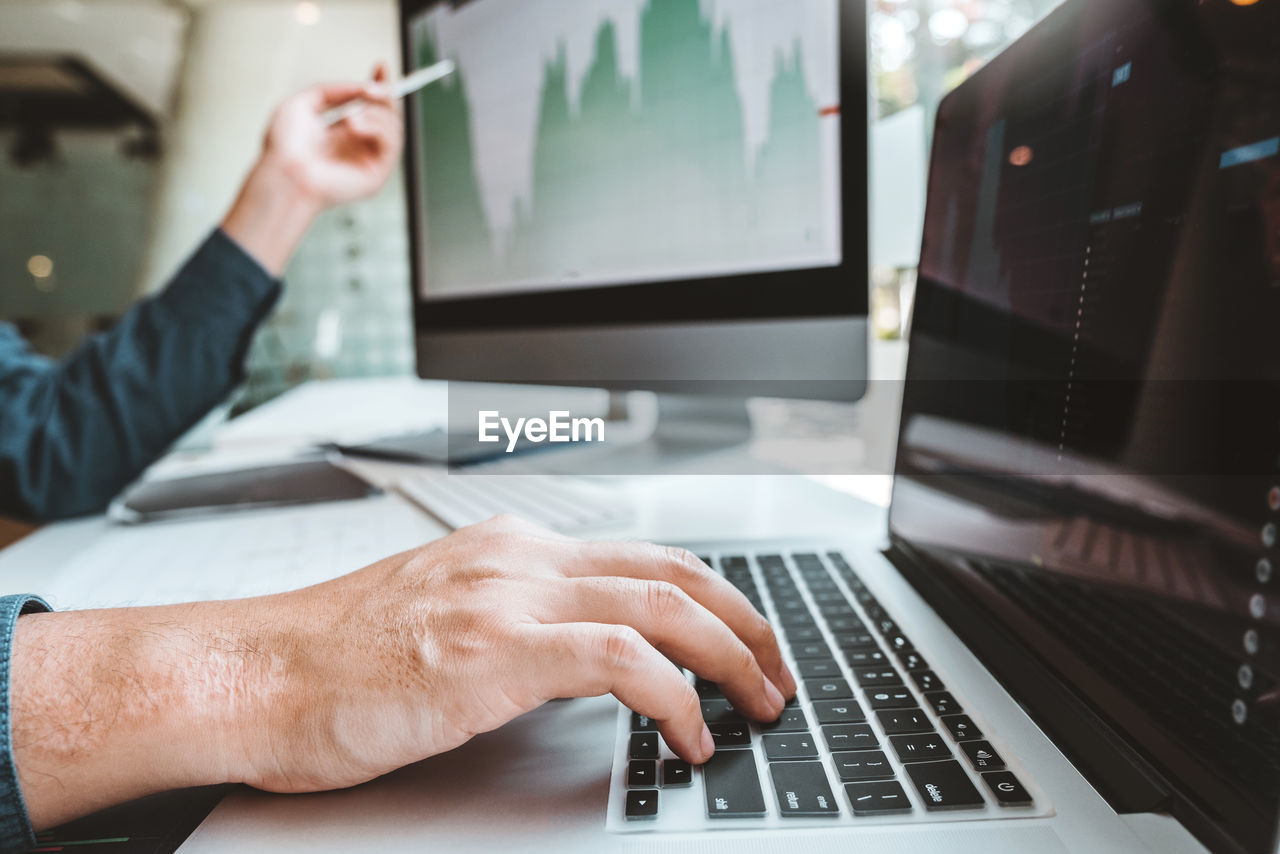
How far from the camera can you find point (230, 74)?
280cm

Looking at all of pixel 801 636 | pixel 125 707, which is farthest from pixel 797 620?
pixel 125 707

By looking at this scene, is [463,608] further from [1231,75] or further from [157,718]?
[1231,75]

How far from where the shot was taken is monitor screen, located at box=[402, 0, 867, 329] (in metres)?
0.59

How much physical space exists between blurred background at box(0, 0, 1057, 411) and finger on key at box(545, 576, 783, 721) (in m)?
2.68

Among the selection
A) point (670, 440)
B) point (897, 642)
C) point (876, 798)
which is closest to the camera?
point (876, 798)

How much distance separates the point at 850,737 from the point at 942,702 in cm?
4

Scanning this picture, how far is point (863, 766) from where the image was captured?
8.9 inches

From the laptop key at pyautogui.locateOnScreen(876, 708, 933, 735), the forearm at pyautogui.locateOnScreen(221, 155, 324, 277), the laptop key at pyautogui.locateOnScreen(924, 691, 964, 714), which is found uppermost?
the forearm at pyautogui.locateOnScreen(221, 155, 324, 277)

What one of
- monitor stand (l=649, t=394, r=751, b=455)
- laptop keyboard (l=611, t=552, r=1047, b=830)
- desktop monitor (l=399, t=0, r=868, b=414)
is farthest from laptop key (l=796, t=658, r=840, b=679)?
monitor stand (l=649, t=394, r=751, b=455)

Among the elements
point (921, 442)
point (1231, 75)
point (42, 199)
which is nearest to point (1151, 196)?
point (1231, 75)

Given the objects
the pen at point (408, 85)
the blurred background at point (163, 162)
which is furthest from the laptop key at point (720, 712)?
the blurred background at point (163, 162)

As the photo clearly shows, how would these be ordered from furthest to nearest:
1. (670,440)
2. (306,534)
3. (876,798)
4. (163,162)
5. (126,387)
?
1. (163,162)
2. (670,440)
3. (126,387)
4. (306,534)
5. (876,798)

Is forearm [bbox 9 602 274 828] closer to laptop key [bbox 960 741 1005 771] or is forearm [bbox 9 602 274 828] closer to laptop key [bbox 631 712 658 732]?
laptop key [bbox 631 712 658 732]

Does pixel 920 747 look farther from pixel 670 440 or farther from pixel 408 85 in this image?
pixel 408 85
